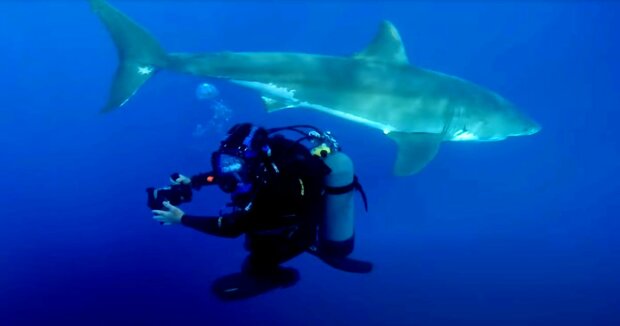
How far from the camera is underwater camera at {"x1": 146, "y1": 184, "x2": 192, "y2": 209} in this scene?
4.94 metres

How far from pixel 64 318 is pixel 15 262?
10.8ft

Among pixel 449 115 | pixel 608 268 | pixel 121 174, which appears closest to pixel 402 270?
pixel 449 115

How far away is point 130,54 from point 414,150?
483 cm

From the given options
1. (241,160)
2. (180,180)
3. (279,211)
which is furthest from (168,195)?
(279,211)

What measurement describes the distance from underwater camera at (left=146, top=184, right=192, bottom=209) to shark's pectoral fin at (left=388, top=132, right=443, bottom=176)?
407 centimetres

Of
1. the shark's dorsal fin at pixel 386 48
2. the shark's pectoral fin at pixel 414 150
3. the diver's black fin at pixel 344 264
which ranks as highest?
the shark's dorsal fin at pixel 386 48

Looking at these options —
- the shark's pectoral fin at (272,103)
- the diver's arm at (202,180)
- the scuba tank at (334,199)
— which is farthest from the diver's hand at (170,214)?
the shark's pectoral fin at (272,103)

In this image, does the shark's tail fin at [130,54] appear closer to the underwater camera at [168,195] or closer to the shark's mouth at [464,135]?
the underwater camera at [168,195]

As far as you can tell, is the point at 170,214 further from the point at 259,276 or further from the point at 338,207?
the point at 338,207

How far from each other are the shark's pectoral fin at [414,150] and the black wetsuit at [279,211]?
3294 millimetres

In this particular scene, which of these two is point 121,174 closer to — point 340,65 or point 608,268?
point 340,65

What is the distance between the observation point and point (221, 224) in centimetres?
475

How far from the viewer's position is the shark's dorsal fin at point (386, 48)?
8.23m

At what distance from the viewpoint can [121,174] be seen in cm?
1722
